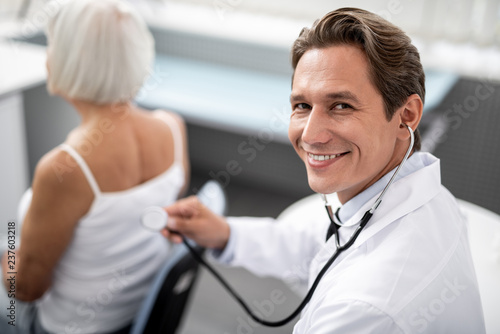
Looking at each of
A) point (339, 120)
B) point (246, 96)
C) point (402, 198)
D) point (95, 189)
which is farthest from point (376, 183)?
point (246, 96)

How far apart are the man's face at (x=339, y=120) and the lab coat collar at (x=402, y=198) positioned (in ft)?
0.16

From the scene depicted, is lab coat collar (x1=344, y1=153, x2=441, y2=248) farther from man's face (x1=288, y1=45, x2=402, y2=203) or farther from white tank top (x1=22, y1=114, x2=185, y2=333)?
white tank top (x1=22, y1=114, x2=185, y2=333)

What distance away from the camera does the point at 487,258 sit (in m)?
1.26

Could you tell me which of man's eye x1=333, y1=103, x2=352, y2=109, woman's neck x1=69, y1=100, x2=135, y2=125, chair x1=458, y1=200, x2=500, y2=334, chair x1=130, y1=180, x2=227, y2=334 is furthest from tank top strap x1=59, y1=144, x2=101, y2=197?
chair x1=458, y1=200, x2=500, y2=334

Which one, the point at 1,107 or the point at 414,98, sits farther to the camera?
the point at 1,107

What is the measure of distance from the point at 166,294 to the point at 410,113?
2.21ft

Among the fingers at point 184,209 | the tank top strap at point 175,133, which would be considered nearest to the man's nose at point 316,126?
the fingers at point 184,209

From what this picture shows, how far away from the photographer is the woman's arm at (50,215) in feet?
3.96

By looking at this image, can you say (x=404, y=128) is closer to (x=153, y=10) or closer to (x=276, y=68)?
(x=276, y=68)

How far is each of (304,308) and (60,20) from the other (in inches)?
36.0

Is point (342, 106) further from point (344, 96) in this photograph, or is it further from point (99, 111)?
point (99, 111)

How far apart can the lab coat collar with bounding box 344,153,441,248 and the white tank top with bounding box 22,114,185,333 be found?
651 millimetres

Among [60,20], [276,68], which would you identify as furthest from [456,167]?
[60,20]

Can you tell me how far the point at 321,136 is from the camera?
2.66ft
